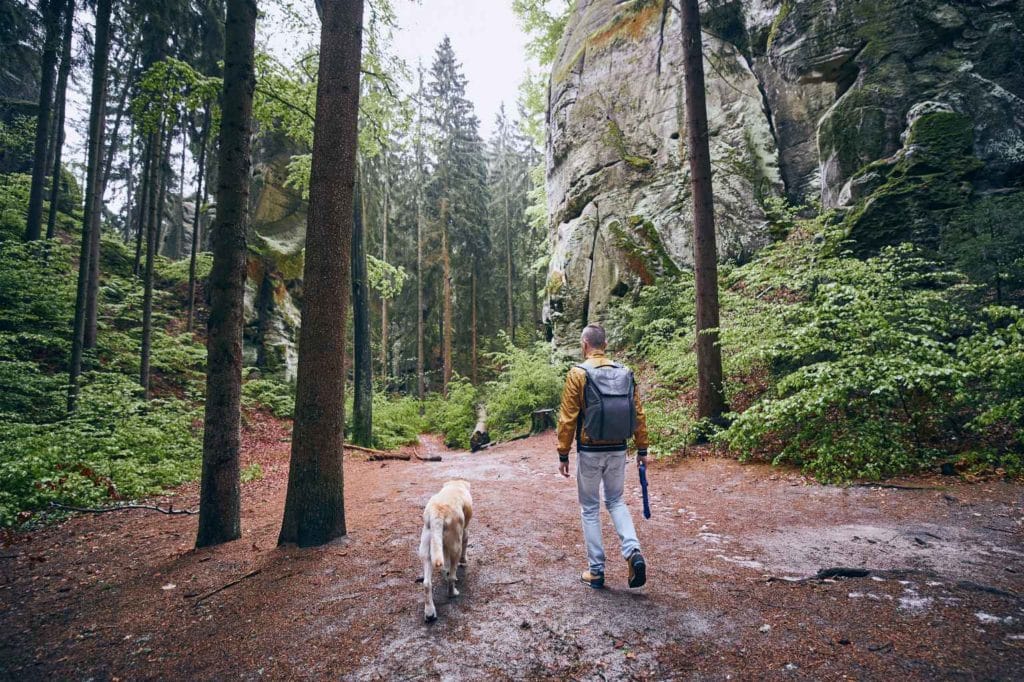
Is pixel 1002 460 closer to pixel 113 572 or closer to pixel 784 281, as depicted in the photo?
pixel 784 281

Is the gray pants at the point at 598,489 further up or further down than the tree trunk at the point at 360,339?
further down

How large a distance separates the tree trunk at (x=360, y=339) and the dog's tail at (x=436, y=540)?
1044cm

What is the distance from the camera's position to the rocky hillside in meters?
8.84

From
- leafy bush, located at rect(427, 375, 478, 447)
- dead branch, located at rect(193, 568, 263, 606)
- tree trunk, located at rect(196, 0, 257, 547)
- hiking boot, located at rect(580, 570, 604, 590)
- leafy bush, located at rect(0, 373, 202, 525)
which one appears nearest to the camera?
hiking boot, located at rect(580, 570, 604, 590)

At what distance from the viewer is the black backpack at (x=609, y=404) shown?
148 inches

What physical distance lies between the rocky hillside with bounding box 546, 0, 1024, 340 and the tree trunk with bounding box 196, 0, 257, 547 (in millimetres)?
11193

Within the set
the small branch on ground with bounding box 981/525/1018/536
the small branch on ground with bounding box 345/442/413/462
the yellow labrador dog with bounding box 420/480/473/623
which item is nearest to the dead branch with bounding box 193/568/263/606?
the yellow labrador dog with bounding box 420/480/473/623

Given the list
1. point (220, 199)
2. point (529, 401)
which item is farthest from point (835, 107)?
point (220, 199)

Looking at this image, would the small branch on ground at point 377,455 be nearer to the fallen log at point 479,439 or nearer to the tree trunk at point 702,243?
the fallen log at point 479,439

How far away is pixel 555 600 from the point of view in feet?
11.3

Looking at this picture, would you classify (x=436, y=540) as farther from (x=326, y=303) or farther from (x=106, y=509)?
(x=106, y=509)

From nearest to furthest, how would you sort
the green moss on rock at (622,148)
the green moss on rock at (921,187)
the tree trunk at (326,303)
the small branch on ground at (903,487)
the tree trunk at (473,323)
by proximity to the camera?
the tree trunk at (326,303)
the small branch on ground at (903,487)
the green moss on rock at (921,187)
the green moss on rock at (622,148)
the tree trunk at (473,323)

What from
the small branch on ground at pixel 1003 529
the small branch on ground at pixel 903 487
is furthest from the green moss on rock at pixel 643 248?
the small branch on ground at pixel 1003 529

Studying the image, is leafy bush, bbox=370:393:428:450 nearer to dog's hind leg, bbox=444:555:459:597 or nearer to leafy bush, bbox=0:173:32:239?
dog's hind leg, bbox=444:555:459:597
